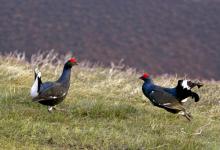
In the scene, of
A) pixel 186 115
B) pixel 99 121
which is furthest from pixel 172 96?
pixel 99 121

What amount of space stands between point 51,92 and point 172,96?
168 cm

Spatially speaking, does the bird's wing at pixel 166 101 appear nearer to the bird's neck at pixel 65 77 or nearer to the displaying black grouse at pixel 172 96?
the displaying black grouse at pixel 172 96

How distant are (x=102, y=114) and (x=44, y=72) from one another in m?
3.98

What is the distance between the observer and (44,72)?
11297 mm

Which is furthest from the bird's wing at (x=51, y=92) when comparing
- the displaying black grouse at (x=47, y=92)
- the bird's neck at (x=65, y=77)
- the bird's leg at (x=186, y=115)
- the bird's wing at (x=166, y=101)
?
the bird's leg at (x=186, y=115)

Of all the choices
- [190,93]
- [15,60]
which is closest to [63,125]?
[190,93]

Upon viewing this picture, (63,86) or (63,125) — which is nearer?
(63,125)

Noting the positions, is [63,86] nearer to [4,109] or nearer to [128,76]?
[4,109]

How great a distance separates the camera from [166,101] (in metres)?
7.70

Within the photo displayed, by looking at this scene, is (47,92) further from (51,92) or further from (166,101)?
(166,101)

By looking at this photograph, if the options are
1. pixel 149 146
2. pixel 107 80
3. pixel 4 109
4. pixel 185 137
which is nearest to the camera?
pixel 149 146

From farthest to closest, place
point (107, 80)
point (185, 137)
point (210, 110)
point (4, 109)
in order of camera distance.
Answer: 1. point (107, 80)
2. point (210, 110)
3. point (4, 109)
4. point (185, 137)

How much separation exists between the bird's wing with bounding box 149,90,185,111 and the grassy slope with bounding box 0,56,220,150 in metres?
0.19

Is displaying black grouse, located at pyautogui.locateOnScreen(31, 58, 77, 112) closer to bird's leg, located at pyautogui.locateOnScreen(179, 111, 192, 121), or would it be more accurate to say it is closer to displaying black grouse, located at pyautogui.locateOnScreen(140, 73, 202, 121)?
displaying black grouse, located at pyautogui.locateOnScreen(140, 73, 202, 121)
